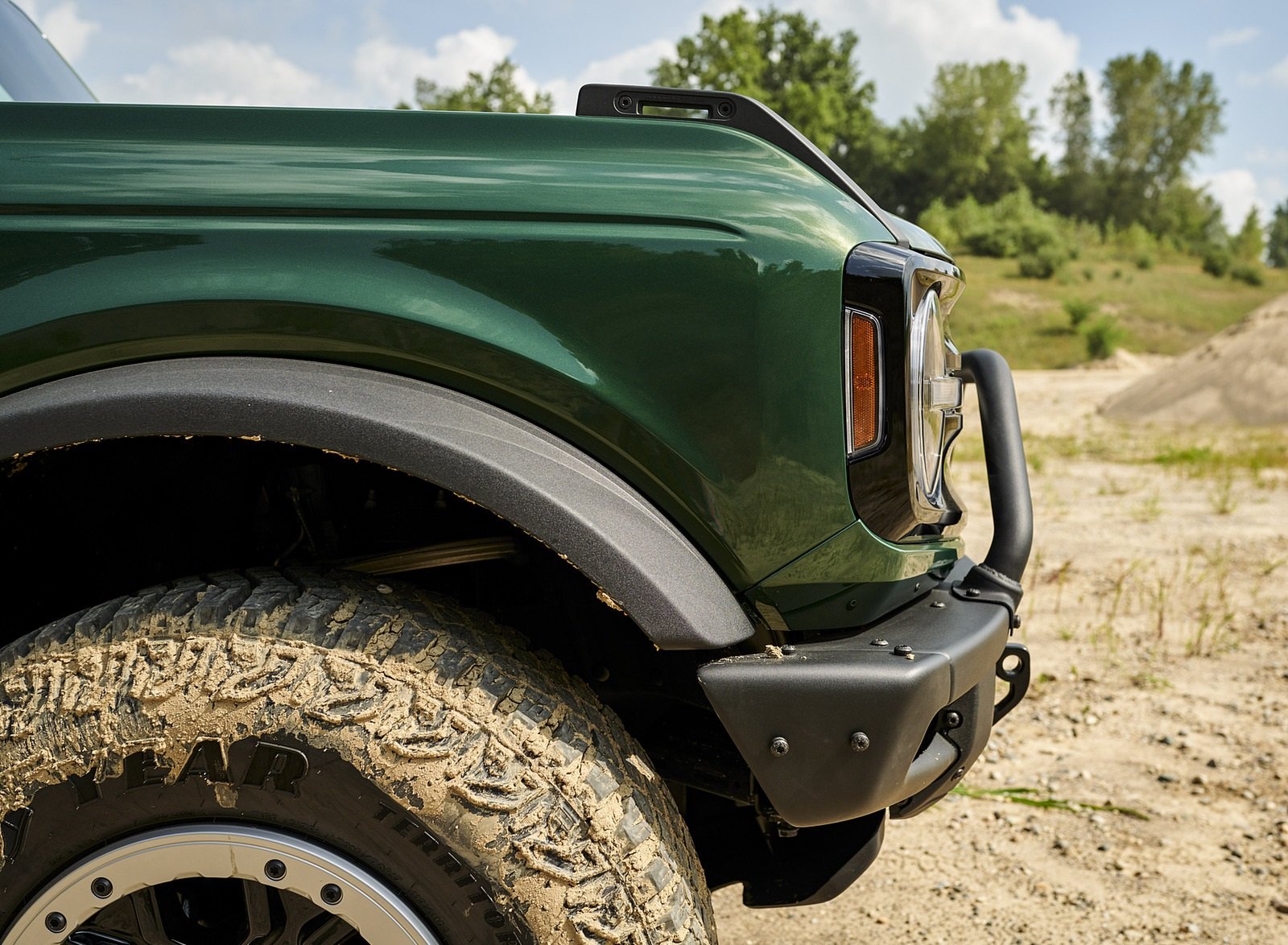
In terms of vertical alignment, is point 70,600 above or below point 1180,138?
below

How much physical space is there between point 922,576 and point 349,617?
35.1 inches

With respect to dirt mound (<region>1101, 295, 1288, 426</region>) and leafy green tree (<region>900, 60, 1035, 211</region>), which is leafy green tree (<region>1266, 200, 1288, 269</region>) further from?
dirt mound (<region>1101, 295, 1288, 426</region>)

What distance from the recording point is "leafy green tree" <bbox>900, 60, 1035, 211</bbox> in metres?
62.6

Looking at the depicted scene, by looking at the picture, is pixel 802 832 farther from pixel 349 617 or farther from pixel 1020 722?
pixel 1020 722

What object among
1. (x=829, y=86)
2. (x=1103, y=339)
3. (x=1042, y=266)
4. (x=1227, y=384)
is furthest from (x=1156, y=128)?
(x=1227, y=384)

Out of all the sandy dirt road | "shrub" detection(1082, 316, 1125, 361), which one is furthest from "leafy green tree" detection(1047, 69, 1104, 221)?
the sandy dirt road

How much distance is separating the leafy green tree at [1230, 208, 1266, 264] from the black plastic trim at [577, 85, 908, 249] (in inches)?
1827

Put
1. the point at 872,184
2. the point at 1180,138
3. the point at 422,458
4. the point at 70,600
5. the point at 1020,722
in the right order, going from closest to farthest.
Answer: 1. the point at 422,458
2. the point at 70,600
3. the point at 1020,722
4. the point at 872,184
5. the point at 1180,138

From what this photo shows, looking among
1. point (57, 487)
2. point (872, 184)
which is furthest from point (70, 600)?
point (872, 184)

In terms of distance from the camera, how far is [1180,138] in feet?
Result: 217

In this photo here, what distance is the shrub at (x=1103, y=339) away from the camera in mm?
25750

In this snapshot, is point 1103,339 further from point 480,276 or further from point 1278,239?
point 1278,239

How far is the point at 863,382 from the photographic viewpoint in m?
1.34

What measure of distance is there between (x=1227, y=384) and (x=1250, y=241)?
4162cm
